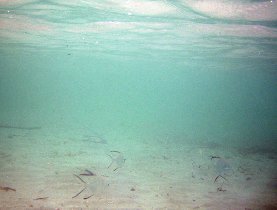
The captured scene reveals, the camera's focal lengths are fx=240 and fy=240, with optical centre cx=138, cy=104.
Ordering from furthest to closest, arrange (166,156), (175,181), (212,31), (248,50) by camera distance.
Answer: (248,50), (212,31), (166,156), (175,181)

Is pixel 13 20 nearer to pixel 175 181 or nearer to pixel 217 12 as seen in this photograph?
pixel 217 12

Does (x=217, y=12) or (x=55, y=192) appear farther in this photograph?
(x=217, y=12)

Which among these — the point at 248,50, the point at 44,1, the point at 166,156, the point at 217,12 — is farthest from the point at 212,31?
the point at 44,1

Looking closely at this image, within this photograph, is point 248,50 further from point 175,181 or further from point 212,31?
point 175,181

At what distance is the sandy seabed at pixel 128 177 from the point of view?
8.20 meters

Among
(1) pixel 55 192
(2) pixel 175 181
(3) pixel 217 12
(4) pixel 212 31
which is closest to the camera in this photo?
(1) pixel 55 192

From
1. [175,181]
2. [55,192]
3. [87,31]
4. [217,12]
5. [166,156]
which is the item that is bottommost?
[166,156]

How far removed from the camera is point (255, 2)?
11.9m

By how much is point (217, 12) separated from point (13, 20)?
15181 mm

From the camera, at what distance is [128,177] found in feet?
34.8

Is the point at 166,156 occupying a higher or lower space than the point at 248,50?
lower

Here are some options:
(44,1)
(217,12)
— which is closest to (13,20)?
(44,1)

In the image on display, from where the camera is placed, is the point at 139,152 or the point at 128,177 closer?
the point at 128,177

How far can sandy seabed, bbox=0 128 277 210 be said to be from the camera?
8.20 m
